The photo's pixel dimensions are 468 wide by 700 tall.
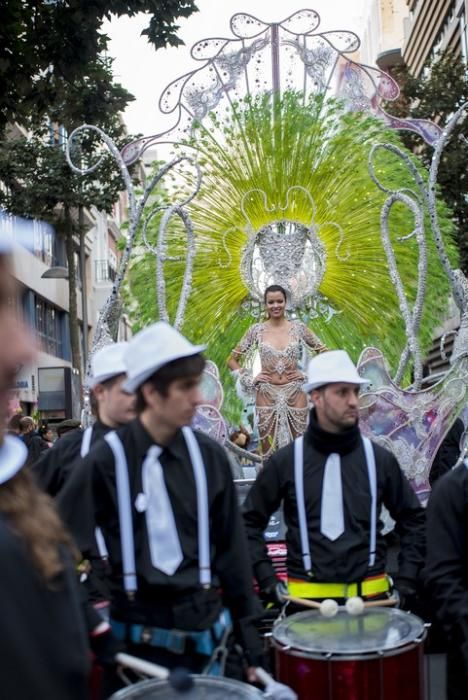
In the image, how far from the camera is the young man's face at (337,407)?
4.82 metres

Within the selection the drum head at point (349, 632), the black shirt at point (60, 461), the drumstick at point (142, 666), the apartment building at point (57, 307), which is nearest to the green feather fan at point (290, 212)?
the apartment building at point (57, 307)

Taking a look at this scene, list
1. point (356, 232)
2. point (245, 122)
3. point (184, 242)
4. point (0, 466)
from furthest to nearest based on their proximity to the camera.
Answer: point (184, 242) → point (245, 122) → point (356, 232) → point (0, 466)

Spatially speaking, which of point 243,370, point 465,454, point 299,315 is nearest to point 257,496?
point 465,454

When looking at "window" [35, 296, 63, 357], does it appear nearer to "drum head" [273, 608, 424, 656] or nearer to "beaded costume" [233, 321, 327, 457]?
"beaded costume" [233, 321, 327, 457]

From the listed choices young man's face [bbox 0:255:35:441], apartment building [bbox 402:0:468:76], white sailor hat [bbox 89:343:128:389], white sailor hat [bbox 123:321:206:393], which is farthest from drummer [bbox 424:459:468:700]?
apartment building [bbox 402:0:468:76]

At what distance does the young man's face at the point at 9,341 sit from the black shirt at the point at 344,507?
314 centimetres

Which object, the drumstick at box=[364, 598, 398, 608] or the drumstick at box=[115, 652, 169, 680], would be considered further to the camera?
the drumstick at box=[364, 598, 398, 608]

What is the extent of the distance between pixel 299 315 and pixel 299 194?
6.61 feet

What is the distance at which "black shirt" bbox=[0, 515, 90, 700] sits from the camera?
1.52 m

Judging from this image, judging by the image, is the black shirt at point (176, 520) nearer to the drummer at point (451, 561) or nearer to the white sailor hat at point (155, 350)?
the white sailor hat at point (155, 350)

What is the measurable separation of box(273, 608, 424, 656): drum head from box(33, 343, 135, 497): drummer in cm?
126

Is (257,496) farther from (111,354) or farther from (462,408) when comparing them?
(462,408)

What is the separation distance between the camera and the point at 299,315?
1166 centimetres

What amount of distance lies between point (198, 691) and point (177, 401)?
2.88 ft
